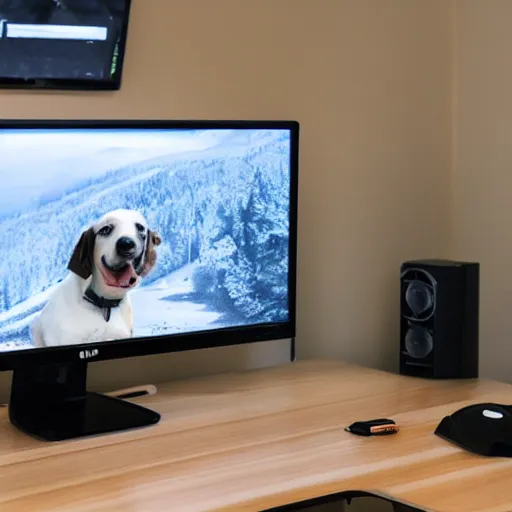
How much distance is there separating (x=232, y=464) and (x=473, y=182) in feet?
3.89

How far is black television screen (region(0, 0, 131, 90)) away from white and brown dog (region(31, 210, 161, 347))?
1.07 feet

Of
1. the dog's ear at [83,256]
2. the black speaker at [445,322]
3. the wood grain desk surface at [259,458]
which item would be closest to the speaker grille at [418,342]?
the black speaker at [445,322]

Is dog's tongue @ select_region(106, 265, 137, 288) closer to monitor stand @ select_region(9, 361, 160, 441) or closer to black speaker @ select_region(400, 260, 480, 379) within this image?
monitor stand @ select_region(9, 361, 160, 441)

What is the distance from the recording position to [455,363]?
1.94 meters

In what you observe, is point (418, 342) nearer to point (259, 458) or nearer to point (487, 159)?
point (487, 159)

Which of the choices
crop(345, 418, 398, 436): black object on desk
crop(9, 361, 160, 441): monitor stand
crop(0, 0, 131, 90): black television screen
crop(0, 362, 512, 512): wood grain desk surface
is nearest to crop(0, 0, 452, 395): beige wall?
crop(0, 0, 131, 90): black television screen

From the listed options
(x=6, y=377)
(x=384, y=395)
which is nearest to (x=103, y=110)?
(x=6, y=377)

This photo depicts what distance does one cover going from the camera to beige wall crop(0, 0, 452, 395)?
1.94 m

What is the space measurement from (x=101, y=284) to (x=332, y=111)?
783mm

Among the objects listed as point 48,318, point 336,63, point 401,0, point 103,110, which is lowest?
point 48,318

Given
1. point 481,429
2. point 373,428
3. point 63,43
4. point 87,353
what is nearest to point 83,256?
point 87,353

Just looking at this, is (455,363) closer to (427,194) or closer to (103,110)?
(427,194)

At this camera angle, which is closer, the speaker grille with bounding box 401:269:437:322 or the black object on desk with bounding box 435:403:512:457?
the black object on desk with bounding box 435:403:512:457

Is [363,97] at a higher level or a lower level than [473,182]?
higher
